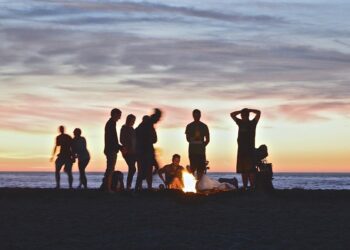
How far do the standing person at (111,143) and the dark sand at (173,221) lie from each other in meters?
0.69

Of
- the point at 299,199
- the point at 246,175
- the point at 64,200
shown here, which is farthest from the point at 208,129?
the point at 64,200

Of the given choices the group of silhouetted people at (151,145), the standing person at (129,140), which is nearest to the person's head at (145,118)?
the group of silhouetted people at (151,145)

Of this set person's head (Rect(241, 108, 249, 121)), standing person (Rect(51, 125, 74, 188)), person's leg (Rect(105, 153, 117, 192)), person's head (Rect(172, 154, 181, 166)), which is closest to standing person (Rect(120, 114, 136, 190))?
person's leg (Rect(105, 153, 117, 192))

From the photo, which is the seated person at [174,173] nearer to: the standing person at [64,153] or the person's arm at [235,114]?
the person's arm at [235,114]

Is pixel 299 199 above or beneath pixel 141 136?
beneath

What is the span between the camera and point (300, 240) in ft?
41.2

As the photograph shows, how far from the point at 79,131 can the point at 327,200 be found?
762cm

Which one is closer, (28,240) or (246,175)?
(28,240)

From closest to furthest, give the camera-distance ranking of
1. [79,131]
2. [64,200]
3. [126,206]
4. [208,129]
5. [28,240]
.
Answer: [28,240] < [126,206] < [64,200] < [208,129] < [79,131]

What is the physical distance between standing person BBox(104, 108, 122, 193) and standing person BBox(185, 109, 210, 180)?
1875 mm

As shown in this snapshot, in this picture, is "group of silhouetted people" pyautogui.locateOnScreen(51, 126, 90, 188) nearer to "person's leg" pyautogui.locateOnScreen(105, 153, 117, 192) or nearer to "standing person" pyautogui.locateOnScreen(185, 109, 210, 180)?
"person's leg" pyautogui.locateOnScreen(105, 153, 117, 192)

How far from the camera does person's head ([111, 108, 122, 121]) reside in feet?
65.2

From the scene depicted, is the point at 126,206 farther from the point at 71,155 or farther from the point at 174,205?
the point at 71,155

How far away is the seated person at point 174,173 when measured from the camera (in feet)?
73.4
